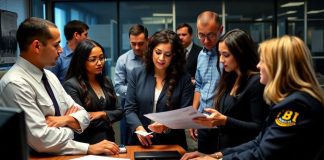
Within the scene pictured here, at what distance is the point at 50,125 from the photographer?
70.7 inches

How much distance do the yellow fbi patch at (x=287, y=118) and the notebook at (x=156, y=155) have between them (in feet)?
2.10

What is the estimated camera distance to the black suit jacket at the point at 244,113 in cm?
193

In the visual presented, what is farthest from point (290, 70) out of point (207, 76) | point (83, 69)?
point (83, 69)

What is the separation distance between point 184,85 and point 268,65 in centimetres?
99

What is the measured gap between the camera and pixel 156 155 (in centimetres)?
184

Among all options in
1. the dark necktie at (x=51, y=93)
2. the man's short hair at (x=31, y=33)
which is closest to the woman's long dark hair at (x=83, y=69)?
the dark necktie at (x=51, y=93)

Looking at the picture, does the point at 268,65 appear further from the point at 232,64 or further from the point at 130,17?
the point at 130,17

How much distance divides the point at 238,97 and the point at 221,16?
220 inches

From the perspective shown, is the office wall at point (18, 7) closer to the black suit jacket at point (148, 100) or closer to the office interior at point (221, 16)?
the office interior at point (221, 16)

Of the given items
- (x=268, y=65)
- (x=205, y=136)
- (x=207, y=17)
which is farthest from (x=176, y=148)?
(x=207, y=17)

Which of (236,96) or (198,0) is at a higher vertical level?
(198,0)

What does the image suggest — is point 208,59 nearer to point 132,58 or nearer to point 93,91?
point 93,91

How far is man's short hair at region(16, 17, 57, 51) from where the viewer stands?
184 cm

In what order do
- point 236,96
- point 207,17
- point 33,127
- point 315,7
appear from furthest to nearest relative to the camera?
point 315,7
point 207,17
point 236,96
point 33,127
